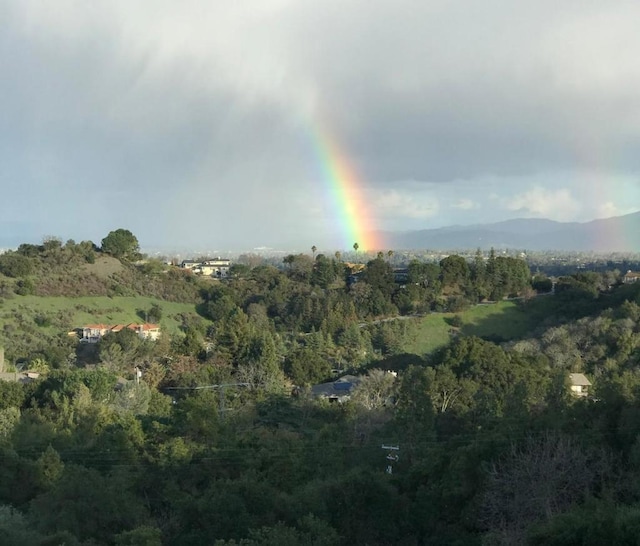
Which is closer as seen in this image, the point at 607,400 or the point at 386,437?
the point at 607,400

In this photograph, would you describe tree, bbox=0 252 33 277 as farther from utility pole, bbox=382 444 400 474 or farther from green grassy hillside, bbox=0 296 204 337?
utility pole, bbox=382 444 400 474

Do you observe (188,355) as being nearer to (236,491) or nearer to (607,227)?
(236,491)

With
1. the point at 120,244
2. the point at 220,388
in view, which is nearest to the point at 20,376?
the point at 220,388

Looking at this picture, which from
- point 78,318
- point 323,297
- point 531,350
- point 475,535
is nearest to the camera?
point 475,535

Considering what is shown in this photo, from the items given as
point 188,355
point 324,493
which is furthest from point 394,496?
point 188,355

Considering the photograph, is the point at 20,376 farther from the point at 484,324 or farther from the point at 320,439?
the point at 484,324

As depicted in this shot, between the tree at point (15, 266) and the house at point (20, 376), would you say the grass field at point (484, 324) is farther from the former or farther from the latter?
the tree at point (15, 266)
